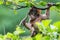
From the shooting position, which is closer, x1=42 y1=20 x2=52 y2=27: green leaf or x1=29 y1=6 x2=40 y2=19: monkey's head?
x1=42 y1=20 x2=52 y2=27: green leaf

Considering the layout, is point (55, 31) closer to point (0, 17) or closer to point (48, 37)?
point (48, 37)

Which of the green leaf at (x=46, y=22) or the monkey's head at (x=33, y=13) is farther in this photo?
the monkey's head at (x=33, y=13)

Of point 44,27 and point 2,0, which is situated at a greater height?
point 44,27

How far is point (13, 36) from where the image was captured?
1.11m

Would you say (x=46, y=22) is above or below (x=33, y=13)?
above

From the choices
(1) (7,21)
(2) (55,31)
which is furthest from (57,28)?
(1) (7,21)

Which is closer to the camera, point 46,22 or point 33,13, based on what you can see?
point 46,22

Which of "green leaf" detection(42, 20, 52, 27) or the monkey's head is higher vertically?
"green leaf" detection(42, 20, 52, 27)

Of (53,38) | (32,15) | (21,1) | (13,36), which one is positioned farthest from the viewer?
(21,1)

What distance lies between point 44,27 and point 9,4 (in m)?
0.88

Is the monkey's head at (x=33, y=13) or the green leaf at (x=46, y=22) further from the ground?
the green leaf at (x=46, y=22)

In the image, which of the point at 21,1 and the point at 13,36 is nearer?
the point at 13,36

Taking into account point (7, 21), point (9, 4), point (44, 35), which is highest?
point (44, 35)

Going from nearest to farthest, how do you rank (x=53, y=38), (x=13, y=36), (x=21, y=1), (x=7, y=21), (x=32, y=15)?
(x=53, y=38)
(x=13, y=36)
(x=32, y=15)
(x=21, y=1)
(x=7, y=21)
